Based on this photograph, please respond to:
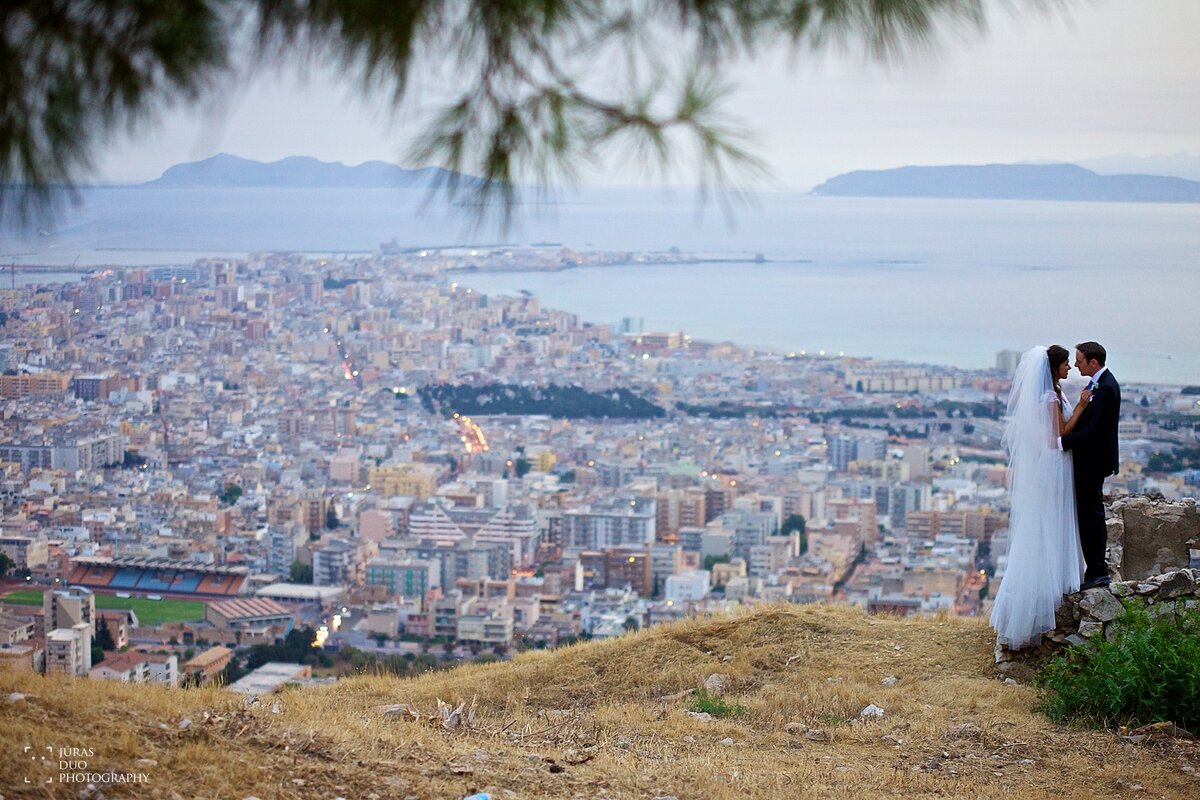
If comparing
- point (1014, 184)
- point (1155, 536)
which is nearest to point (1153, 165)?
point (1014, 184)

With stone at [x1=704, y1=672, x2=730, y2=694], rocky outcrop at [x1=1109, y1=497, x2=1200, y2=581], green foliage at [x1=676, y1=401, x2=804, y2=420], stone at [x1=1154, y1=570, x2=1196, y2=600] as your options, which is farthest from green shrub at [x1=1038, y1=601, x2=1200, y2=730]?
green foliage at [x1=676, y1=401, x2=804, y2=420]

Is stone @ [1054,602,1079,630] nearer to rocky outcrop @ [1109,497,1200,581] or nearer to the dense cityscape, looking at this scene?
rocky outcrop @ [1109,497,1200,581]

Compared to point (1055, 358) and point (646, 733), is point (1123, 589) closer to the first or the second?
point (1055, 358)

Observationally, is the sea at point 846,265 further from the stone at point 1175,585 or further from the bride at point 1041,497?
the stone at point 1175,585

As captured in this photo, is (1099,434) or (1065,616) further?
(1065,616)

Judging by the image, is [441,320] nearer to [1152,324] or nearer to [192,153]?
[1152,324]

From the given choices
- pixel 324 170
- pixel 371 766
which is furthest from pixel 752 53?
pixel 324 170
